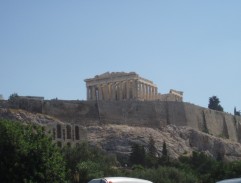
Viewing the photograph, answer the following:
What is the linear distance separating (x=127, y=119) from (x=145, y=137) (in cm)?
533

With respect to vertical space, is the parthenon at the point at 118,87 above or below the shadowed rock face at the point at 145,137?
above

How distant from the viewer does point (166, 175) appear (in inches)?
1313

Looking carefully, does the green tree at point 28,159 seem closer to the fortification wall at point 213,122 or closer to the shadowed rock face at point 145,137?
the shadowed rock face at point 145,137

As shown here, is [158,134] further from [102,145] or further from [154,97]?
[154,97]

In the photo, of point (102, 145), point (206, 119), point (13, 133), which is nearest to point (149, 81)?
point (206, 119)

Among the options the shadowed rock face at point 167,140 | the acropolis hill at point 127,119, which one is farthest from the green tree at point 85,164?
the shadowed rock face at point 167,140

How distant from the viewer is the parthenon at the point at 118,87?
82.8m

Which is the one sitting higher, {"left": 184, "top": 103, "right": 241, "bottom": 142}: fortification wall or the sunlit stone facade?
the sunlit stone facade

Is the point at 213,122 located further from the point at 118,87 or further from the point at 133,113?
the point at 133,113

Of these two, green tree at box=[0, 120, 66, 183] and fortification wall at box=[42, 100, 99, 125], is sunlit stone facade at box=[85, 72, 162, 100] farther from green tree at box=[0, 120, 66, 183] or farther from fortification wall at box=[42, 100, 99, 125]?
green tree at box=[0, 120, 66, 183]

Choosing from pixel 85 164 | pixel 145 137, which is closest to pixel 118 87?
pixel 145 137

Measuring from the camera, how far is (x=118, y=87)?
8431 cm

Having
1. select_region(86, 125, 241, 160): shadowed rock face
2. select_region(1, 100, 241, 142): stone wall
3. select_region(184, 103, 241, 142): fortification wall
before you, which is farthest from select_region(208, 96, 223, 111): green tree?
select_region(86, 125, 241, 160): shadowed rock face

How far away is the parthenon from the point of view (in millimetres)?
82750
